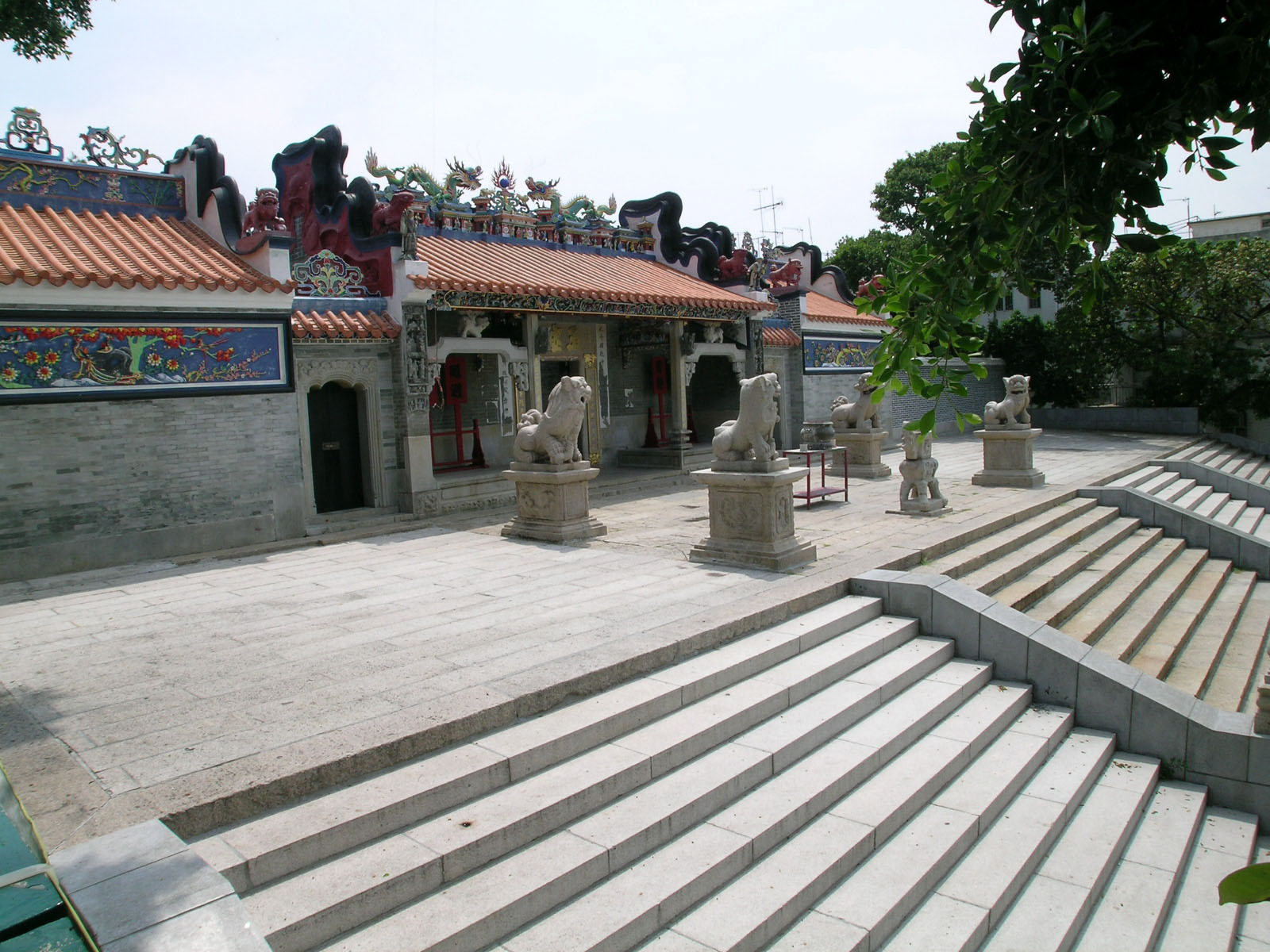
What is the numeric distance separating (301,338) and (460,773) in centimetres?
705

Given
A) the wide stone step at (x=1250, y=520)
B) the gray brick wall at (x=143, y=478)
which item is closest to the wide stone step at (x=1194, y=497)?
the wide stone step at (x=1250, y=520)

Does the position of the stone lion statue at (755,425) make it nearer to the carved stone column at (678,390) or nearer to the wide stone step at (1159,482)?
the carved stone column at (678,390)

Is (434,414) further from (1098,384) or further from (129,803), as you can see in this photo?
(1098,384)

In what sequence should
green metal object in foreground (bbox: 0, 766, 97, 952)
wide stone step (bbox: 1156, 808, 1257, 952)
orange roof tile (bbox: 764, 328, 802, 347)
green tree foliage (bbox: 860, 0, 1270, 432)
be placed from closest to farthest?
green metal object in foreground (bbox: 0, 766, 97, 952) < green tree foliage (bbox: 860, 0, 1270, 432) < wide stone step (bbox: 1156, 808, 1257, 952) < orange roof tile (bbox: 764, 328, 802, 347)

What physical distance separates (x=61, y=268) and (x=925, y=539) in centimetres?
787

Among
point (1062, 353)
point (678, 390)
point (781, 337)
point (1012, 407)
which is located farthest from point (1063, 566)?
point (1062, 353)

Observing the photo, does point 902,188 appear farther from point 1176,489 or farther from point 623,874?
point 623,874

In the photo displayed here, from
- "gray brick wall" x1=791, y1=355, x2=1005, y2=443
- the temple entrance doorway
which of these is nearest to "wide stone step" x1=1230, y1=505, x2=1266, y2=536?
"gray brick wall" x1=791, y1=355, x2=1005, y2=443

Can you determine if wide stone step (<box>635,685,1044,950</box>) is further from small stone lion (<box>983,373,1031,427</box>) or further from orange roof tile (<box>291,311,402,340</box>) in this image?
orange roof tile (<box>291,311,402,340</box>)

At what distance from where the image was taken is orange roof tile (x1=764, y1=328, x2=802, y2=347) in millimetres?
15680

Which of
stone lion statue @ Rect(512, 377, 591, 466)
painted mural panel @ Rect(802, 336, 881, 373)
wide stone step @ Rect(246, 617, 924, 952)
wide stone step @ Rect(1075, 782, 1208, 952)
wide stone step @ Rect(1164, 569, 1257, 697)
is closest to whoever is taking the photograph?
wide stone step @ Rect(246, 617, 924, 952)

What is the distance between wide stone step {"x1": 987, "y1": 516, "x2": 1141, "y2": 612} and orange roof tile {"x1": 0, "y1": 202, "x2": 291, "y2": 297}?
24.5 feet

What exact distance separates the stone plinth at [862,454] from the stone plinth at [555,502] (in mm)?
5234

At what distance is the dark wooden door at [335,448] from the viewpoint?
10.0 metres
